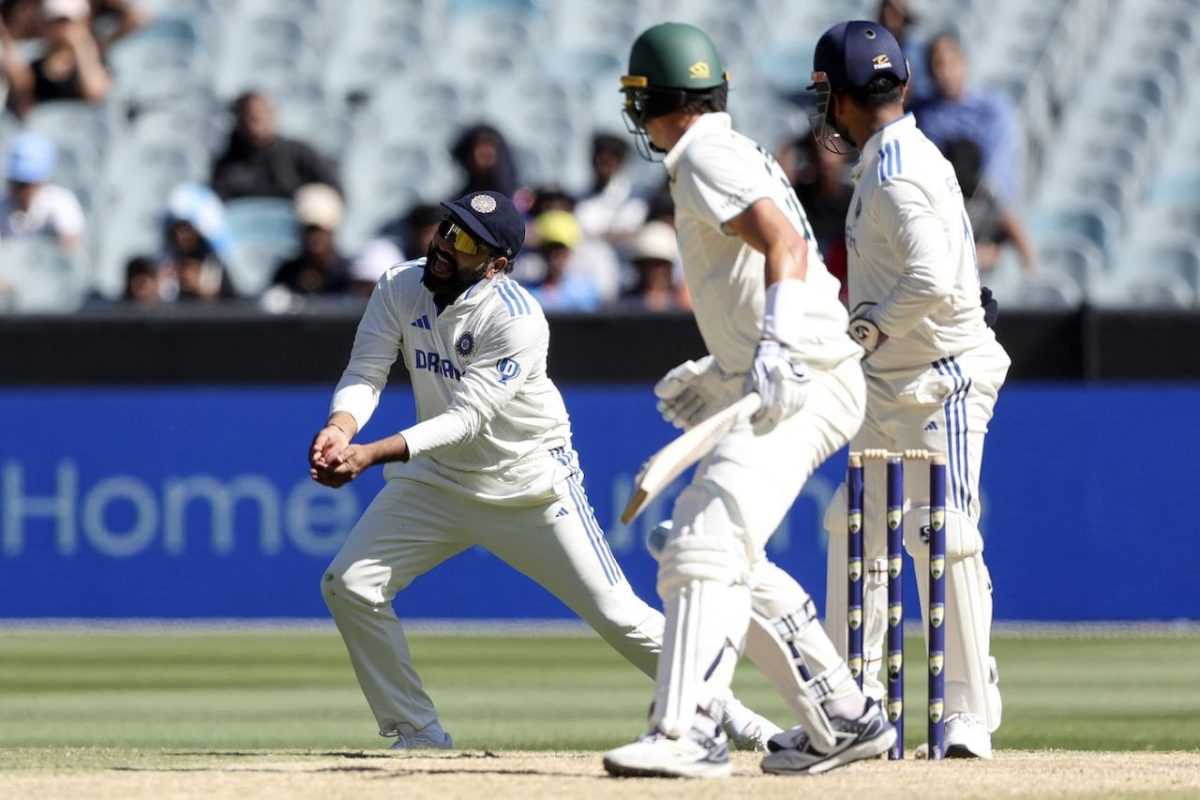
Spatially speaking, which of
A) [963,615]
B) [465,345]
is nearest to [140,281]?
[465,345]

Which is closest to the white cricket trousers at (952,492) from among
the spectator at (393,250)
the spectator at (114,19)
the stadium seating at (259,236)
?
the spectator at (393,250)

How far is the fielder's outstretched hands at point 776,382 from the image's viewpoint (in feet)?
17.1

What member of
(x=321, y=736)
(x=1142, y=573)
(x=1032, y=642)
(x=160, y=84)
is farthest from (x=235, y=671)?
(x=160, y=84)

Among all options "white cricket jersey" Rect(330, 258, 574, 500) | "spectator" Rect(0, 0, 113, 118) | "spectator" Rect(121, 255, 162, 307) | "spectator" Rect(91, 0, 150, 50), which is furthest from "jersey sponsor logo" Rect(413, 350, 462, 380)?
"spectator" Rect(91, 0, 150, 50)

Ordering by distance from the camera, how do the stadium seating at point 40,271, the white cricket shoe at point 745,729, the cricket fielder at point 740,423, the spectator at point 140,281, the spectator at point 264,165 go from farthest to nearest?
the spectator at point 264,165 < the stadium seating at point 40,271 < the spectator at point 140,281 < the white cricket shoe at point 745,729 < the cricket fielder at point 740,423

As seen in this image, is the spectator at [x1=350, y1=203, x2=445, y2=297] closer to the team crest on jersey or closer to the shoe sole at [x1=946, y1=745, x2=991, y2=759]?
the team crest on jersey

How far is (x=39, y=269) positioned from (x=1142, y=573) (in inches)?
285

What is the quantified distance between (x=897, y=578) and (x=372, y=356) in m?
1.75

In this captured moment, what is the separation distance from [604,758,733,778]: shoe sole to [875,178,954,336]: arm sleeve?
58.7 inches

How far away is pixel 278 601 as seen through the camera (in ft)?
39.0

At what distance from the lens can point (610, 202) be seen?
552 inches

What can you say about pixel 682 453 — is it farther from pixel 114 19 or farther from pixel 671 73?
pixel 114 19

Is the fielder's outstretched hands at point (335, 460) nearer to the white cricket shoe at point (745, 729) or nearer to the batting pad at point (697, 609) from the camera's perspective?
the batting pad at point (697, 609)

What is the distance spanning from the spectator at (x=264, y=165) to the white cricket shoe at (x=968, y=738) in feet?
28.5
